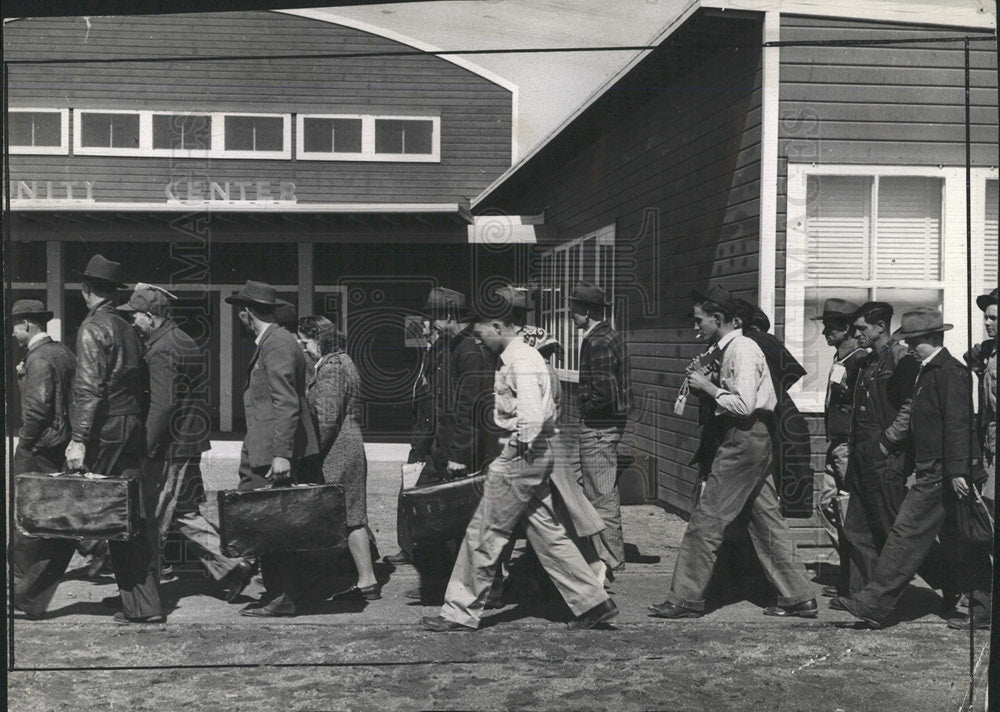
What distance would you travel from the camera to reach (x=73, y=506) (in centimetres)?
518

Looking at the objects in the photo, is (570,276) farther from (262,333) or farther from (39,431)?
(39,431)

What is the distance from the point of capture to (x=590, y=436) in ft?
20.4

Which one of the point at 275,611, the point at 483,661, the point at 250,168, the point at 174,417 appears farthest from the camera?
the point at 174,417

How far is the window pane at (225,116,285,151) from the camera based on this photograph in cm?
563

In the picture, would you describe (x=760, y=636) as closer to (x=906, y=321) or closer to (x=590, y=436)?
(x=590, y=436)

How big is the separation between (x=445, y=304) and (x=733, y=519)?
7.34ft

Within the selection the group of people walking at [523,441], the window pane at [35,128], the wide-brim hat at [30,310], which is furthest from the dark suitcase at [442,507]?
the window pane at [35,128]

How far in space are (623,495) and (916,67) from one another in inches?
145

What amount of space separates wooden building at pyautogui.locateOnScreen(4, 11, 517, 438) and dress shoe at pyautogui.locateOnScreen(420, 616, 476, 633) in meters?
1.63

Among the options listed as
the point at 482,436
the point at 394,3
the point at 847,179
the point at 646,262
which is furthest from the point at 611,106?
the point at 482,436

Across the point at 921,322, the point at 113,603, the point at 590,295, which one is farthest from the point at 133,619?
the point at 921,322

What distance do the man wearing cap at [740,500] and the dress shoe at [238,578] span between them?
2.56 meters

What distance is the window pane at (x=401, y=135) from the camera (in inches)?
228

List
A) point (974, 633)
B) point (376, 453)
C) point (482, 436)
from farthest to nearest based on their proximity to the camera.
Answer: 1. point (376, 453)
2. point (482, 436)
3. point (974, 633)
